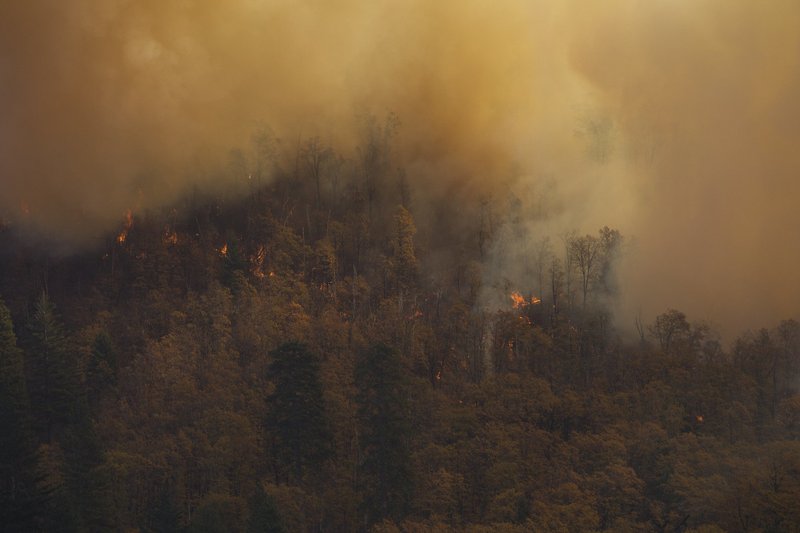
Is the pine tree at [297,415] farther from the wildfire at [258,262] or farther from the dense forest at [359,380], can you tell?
the wildfire at [258,262]

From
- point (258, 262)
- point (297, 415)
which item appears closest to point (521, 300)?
point (258, 262)

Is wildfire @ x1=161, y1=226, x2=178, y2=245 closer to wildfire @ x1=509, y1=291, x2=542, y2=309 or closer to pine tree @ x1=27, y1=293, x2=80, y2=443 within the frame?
pine tree @ x1=27, y1=293, x2=80, y2=443

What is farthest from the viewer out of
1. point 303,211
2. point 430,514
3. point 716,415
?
point 303,211

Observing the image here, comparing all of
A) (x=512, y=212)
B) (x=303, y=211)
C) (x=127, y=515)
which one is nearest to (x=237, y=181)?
(x=303, y=211)

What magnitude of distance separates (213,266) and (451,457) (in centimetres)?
3445

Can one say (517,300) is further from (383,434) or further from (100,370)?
(100,370)

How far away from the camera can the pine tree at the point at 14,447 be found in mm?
70375

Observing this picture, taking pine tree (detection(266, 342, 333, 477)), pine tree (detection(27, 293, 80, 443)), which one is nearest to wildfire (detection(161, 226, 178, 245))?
pine tree (detection(27, 293, 80, 443))

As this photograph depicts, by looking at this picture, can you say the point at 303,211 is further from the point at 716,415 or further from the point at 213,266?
the point at 716,415

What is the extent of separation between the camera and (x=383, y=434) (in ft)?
255

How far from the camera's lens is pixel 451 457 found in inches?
3022

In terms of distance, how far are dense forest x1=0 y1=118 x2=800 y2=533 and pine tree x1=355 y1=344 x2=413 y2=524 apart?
0.56 ft

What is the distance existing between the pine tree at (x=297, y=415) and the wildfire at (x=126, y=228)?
3336 cm

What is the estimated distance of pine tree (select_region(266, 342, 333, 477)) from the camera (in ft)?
259
